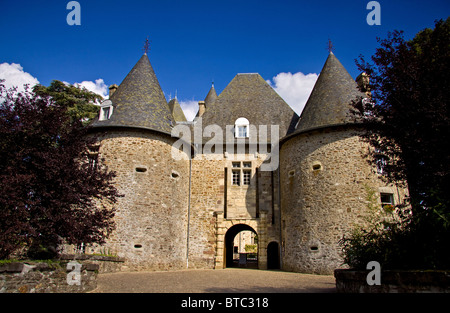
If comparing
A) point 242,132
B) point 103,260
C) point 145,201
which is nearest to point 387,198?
point 242,132

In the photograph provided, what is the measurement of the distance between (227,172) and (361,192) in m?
6.32

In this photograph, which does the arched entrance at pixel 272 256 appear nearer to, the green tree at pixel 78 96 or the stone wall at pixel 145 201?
the stone wall at pixel 145 201

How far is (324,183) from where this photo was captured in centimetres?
1284

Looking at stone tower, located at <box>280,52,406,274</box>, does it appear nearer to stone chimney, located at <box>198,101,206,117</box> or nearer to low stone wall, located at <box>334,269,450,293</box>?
low stone wall, located at <box>334,269,450,293</box>

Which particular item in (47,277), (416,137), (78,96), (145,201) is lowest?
(47,277)

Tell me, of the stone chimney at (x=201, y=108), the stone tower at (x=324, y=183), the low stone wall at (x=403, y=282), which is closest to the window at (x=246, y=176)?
the stone tower at (x=324, y=183)

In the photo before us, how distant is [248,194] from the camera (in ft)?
52.3

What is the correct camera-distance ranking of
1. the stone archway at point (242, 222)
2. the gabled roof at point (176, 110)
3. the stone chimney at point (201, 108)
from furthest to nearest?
the gabled roof at point (176, 110) < the stone chimney at point (201, 108) < the stone archway at point (242, 222)

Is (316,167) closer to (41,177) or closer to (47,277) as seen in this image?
(41,177)

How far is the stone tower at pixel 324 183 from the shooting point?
12230 mm

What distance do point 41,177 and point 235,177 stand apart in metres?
10.1

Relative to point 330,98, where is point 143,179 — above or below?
below
